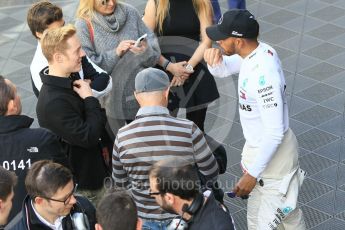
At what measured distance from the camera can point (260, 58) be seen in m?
4.37

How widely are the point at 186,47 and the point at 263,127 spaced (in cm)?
154

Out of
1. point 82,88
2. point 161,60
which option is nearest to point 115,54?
point 161,60

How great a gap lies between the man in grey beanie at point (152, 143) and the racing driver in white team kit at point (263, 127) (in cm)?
33

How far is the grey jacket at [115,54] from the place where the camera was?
17.3 feet

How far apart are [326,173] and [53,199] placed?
3.00 meters

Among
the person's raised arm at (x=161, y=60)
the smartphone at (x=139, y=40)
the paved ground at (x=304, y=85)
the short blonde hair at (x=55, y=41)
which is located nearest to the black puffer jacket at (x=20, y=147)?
the short blonde hair at (x=55, y=41)

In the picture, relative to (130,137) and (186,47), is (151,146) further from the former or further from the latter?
(186,47)

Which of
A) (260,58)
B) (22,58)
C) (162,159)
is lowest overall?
(22,58)

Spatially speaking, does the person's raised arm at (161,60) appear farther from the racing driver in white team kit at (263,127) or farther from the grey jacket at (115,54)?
the racing driver in white team kit at (263,127)

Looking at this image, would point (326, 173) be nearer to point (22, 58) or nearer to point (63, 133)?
point (63, 133)

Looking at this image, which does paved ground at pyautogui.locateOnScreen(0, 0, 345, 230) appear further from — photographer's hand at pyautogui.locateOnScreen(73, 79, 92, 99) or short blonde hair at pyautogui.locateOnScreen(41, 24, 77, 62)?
short blonde hair at pyautogui.locateOnScreen(41, 24, 77, 62)

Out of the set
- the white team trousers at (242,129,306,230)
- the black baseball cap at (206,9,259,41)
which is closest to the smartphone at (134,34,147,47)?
the black baseball cap at (206,9,259,41)

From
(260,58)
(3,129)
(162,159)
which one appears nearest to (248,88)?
(260,58)

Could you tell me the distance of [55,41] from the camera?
460cm
